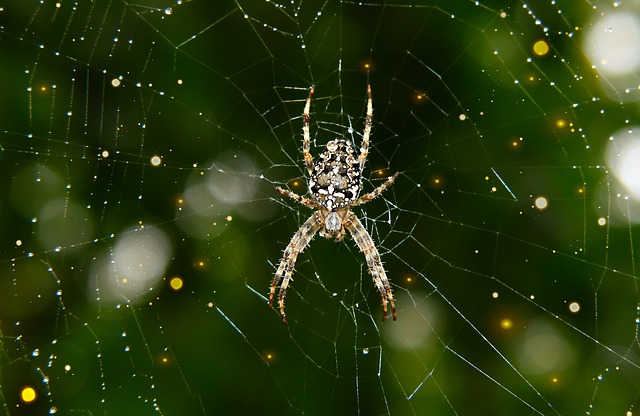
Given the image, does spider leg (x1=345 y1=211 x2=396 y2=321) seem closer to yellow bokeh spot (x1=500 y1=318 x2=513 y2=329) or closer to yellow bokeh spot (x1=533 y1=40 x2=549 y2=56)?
yellow bokeh spot (x1=500 y1=318 x2=513 y2=329)

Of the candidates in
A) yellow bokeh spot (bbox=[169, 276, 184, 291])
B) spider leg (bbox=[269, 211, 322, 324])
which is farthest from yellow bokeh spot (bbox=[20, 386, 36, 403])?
spider leg (bbox=[269, 211, 322, 324])

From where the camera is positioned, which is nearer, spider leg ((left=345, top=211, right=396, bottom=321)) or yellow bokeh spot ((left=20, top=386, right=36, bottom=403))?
spider leg ((left=345, top=211, right=396, bottom=321))

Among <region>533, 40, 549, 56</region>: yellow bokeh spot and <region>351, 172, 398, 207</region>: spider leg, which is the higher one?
<region>533, 40, 549, 56</region>: yellow bokeh spot

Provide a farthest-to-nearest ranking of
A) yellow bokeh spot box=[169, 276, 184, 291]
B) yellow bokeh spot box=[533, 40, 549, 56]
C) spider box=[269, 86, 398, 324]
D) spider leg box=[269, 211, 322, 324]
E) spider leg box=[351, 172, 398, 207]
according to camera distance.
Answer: yellow bokeh spot box=[169, 276, 184, 291] → yellow bokeh spot box=[533, 40, 549, 56] → spider leg box=[269, 211, 322, 324] → spider box=[269, 86, 398, 324] → spider leg box=[351, 172, 398, 207]

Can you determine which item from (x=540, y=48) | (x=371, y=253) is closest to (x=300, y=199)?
(x=371, y=253)

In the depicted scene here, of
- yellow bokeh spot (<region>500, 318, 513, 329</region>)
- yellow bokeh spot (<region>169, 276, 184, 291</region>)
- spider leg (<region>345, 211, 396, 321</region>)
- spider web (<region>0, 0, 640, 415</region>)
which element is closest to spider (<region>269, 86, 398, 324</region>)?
spider leg (<region>345, 211, 396, 321</region>)

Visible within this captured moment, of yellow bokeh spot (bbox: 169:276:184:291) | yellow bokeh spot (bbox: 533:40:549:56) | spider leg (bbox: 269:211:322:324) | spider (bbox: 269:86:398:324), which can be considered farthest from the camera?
yellow bokeh spot (bbox: 169:276:184:291)

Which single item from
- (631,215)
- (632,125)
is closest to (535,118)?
(632,125)

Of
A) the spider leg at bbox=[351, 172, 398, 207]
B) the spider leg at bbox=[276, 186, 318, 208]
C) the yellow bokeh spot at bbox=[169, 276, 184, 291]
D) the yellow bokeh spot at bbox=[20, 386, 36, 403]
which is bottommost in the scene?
the yellow bokeh spot at bbox=[20, 386, 36, 403]

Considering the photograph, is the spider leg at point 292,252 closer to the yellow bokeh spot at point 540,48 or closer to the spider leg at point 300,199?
the spider leg at point 300,199
